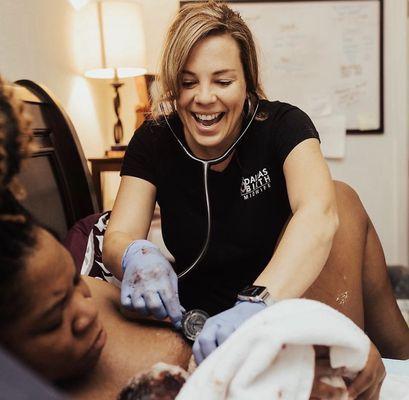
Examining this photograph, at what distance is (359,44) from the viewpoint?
3.31 m

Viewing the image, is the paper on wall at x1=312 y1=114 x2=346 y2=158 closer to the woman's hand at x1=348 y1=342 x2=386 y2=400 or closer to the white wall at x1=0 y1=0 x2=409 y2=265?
the white wall at x1=0 y1=0 x2=409 y2=265

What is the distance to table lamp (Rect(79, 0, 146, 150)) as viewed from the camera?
101 inches

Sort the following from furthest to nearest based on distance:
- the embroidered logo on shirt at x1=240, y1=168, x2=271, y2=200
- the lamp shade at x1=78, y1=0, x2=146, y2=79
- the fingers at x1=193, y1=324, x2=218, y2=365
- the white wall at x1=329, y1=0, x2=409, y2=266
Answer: the white wall at x1=329, y1=0, x2=409, y2=266
the lamp shade at x1=78, y1=0, x2=146, y2=79
the embroidered logo on shirt at x1=240, y1=168, x2=271, y2=200
the fingers at x1=193, y1=324, x2=218, y2=365

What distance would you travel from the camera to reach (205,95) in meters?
1.27

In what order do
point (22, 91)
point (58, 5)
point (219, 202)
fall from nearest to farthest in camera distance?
point (219, 202), point (22, 91), point (58, 5)

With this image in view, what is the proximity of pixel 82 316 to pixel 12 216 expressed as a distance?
0.52 feet

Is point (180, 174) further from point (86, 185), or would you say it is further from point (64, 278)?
point (64, 278)

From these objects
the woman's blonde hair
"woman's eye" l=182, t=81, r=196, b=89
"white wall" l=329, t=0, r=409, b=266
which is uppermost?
the woman's blonde hair

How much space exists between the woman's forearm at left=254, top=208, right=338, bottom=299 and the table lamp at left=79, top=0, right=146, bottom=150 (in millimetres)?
1606

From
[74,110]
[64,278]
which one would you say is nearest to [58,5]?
[74,110]

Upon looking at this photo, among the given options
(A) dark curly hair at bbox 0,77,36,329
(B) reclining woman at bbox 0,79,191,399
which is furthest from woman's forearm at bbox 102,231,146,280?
(A) dark curly hair at bbox 0,77,36,329

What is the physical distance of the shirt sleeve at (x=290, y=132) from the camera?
1.34 meters

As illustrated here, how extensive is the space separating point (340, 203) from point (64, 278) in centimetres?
96

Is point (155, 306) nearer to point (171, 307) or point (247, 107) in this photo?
point (171, 307)
